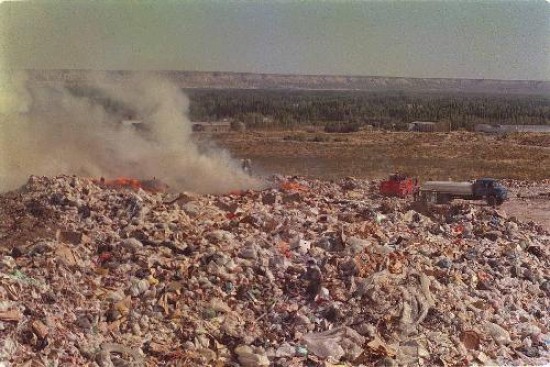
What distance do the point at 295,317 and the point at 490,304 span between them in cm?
287

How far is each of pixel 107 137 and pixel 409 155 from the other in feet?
59.4

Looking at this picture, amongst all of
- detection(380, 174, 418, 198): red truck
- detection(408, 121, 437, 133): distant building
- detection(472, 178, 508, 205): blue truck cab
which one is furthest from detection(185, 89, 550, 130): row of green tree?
detection(472, 178, 508, 205): blue truck cab

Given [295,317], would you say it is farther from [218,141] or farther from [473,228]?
[218,141]

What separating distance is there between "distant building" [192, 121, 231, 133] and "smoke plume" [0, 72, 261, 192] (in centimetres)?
1921

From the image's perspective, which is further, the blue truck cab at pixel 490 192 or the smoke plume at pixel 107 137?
the blue truck cab at pixel 490 192

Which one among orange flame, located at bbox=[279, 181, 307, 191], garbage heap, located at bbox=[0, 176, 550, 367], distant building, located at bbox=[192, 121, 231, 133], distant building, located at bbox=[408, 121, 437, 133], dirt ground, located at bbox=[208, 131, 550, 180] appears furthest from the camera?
distant building, located at bbox=[408, 121, 437, 133]

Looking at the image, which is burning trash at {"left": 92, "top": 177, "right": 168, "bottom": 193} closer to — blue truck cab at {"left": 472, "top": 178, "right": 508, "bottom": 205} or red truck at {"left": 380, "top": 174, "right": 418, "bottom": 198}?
red truck at {"left": 380, "top": 174, "right": 418, "bottom": 198}

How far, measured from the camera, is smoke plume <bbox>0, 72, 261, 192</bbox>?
16938mm

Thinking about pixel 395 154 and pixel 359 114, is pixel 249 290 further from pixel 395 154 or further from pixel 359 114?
pixel 359 114

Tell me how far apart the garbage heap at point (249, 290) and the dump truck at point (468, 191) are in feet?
18.6

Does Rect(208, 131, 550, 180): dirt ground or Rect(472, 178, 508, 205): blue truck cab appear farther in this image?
Rect(208, 131, 550, 180): dirt ground

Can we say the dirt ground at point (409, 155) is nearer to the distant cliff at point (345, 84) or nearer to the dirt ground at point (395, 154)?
the dirt ground at point (395, 154)

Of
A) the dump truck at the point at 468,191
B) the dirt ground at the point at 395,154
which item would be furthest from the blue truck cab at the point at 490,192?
the dirt ground at the point at 395,154

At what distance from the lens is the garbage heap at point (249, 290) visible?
7.68 metres
